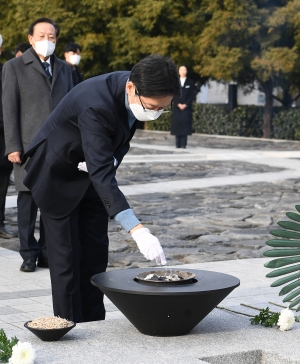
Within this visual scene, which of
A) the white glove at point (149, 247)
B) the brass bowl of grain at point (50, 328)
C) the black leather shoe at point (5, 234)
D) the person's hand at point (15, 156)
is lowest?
the black leather shoe at point (5, 234)

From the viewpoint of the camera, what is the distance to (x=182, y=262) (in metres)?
7.14

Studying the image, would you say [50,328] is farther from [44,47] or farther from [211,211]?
[211,211]

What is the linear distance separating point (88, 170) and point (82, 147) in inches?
7.9

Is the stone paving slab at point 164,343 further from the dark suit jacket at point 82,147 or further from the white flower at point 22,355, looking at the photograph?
the dark suit jacket at point 82,147

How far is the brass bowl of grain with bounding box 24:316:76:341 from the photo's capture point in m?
4.03

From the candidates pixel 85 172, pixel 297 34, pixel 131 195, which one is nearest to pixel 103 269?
pixel 85 172

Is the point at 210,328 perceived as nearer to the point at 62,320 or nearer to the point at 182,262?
the point at 62,320

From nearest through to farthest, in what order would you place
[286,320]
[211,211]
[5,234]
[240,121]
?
1. [286,320]
2. [5,234]
3. [211,211]
4. [240,121]

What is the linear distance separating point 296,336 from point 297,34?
70.6 feet

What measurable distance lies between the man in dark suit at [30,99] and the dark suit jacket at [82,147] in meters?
2.08

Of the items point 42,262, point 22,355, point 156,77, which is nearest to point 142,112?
point 156,77

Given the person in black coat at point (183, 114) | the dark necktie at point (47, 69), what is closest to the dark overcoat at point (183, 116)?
the person in black coat at point (183, 114)

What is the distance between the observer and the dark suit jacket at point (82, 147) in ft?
13.3

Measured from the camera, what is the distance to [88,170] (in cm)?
409
